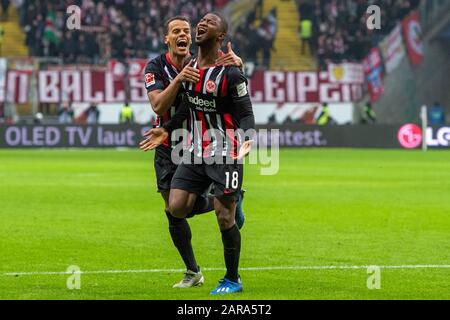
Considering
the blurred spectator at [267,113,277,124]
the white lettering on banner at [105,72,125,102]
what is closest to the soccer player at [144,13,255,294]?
the blurred spectator at [267,113,277,124]

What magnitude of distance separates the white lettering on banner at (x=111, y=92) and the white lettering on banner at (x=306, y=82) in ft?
23.7

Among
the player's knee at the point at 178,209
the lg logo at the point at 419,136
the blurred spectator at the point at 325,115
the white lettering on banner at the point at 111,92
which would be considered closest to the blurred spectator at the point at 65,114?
the white lettering on banner at the point at 111,92

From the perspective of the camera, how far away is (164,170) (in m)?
10.6

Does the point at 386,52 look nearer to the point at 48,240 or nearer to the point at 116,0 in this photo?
the point at 116,0

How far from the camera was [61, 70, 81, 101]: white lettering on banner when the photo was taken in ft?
152

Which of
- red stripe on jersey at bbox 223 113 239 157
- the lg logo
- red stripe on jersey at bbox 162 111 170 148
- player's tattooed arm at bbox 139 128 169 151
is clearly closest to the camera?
red stripe on jersey at bbox 223 113 239 157

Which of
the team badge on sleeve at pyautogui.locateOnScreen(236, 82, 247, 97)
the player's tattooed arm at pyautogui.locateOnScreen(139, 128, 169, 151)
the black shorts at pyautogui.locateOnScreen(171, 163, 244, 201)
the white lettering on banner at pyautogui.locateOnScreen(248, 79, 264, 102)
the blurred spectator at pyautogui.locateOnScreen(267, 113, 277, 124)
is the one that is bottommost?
the black shorts at pyautogui.locateOnScreen(171, 163, 244, 201)

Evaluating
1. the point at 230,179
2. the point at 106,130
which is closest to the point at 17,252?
the point at 230,179

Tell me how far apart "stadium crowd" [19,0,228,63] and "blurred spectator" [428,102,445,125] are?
1145 cm

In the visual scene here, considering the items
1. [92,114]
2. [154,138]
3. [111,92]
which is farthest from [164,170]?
[111,92]

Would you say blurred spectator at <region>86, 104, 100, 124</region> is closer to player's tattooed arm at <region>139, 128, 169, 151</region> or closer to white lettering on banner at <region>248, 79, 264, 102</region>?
white lettering on banner at <region>248, 79, 264, 102</region>

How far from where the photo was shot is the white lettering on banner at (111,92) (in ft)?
153

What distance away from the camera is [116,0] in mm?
51469

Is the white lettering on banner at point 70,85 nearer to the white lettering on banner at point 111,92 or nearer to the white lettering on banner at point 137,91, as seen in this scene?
the white lettering on banner at point 111,92
